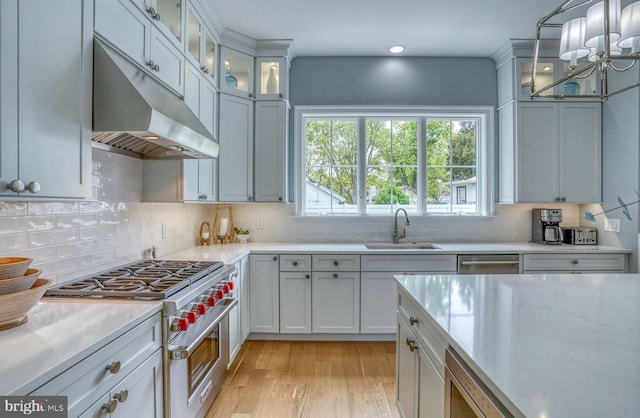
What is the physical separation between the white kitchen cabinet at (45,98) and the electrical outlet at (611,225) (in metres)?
4.13

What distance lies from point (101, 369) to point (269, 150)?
2.47 m

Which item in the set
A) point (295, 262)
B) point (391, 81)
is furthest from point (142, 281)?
point (391, 81)

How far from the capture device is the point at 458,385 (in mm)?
1005

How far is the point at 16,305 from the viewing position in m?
1.04

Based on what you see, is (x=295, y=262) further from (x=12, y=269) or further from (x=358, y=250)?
(x=12, y=269)

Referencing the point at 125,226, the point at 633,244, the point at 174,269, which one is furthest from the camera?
the point at 633,244

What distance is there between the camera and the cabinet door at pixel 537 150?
3.30 metres

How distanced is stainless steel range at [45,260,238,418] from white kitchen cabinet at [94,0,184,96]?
3.69ft

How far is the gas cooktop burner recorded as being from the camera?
1472 millimetres

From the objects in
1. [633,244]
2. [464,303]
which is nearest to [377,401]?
[464,303]

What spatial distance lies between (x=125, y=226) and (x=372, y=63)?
9.44 feet

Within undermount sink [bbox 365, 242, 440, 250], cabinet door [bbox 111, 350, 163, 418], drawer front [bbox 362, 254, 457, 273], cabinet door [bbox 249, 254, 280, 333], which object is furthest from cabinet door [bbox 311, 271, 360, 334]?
cabinet door [bbox 111, 350, 163, 418]

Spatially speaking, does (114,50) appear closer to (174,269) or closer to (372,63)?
(174,269)

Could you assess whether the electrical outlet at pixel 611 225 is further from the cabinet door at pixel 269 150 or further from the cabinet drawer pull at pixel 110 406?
the cabinet drawer pull at pixel 110 406
